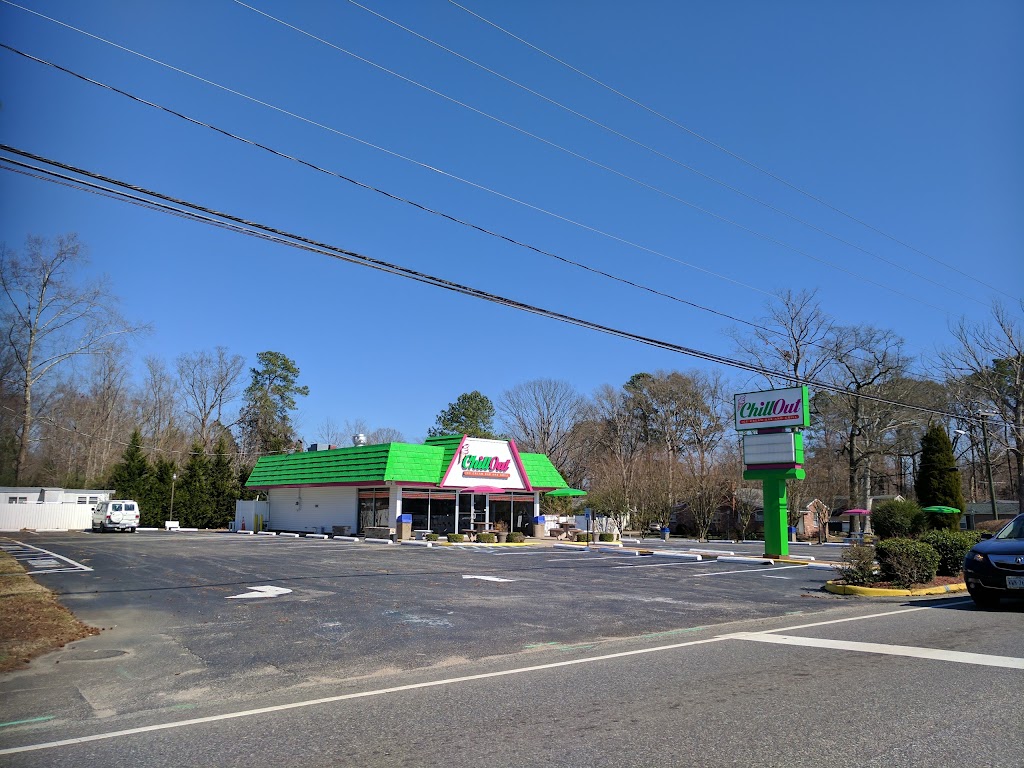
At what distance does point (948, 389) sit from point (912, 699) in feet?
170

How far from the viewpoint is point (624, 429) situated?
69.4m

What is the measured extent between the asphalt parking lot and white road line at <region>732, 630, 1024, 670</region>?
13 cm

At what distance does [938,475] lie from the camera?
43.5m

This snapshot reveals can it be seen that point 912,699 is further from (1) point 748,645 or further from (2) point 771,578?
(2) point 771,578

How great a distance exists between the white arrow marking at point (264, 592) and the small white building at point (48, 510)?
3998cm

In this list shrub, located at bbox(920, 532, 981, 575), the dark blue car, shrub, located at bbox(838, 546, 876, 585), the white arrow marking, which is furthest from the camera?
shrub, located at bbox(920, 532, 981, 575)

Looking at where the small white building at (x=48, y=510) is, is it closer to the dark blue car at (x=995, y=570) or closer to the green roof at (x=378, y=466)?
the green roof at (x=378, y=466)

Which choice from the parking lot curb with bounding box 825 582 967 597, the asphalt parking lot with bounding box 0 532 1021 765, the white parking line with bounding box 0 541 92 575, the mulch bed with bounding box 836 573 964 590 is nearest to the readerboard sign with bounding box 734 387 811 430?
the asphalt parking lot with bounding box 0 532 1021 765

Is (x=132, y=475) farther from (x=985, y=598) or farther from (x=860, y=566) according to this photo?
(x=985, y=598)

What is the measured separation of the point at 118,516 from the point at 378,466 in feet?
63.6

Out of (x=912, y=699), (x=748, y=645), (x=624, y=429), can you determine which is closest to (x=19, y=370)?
(x=748, y=645)

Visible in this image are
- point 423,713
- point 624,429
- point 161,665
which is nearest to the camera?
point 423,713

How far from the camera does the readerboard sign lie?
25.2 metres

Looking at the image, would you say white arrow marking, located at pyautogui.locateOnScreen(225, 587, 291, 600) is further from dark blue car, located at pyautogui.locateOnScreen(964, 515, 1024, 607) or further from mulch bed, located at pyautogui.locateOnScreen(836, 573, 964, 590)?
dark blue car, located at pyautogui.locateOnScreen(964, 515, 1024, 607)
